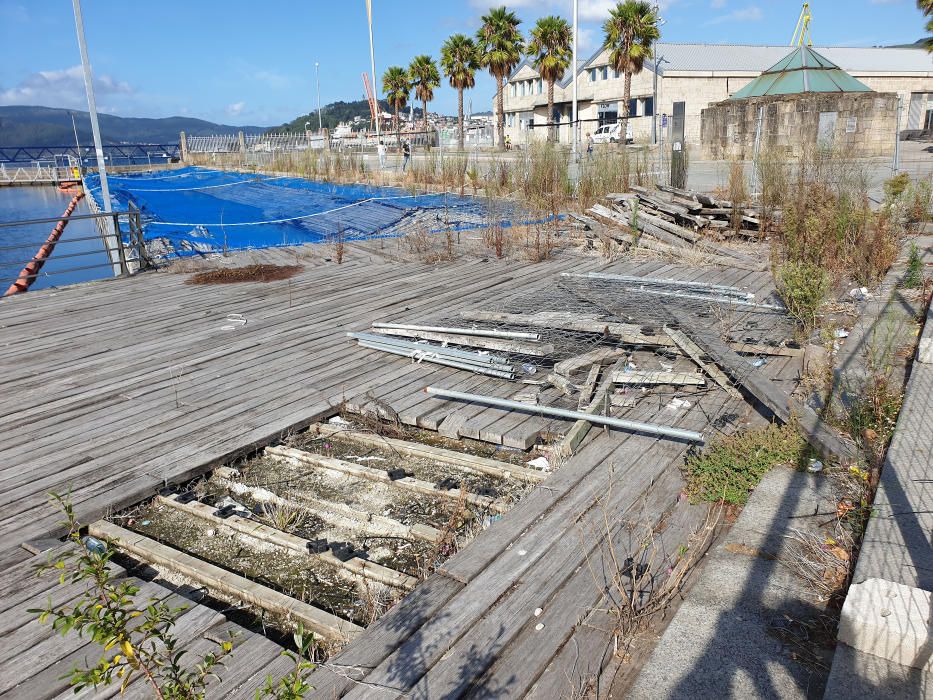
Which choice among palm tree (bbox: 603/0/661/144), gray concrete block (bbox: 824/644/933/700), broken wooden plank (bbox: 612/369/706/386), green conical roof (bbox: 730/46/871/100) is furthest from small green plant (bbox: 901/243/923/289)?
palm tree (bbox: 603/0/661/144)

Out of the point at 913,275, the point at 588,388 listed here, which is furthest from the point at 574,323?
the point at 913,275

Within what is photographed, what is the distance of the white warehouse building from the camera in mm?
42750

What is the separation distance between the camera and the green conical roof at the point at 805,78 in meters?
27.3

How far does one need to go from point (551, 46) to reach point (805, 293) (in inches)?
1546

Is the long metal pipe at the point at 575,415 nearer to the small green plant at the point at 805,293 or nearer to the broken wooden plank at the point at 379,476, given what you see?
the broken wooden plank at the point at 379,476

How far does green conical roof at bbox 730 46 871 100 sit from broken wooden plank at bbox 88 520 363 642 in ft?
99.6

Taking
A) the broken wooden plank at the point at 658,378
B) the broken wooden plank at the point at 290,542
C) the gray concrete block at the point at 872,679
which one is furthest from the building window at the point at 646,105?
the gray concrete block at the point at 872,679

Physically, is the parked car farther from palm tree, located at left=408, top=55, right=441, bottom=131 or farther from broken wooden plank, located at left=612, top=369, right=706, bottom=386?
broken wooden plank, located at left=612, top=369, right=706, bottom=386

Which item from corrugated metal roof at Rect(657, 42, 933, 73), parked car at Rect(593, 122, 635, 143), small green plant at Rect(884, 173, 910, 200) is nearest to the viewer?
small green plant at Rect(884, 173, 910, 200)

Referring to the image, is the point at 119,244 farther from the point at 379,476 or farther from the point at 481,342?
the point at 379,476

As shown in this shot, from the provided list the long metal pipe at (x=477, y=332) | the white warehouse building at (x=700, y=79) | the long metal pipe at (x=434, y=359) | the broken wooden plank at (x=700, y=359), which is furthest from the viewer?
the white warehouse building at (x=700, y=79)

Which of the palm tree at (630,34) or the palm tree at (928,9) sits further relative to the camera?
the palm tree at (630,34)

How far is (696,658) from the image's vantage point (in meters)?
2.26

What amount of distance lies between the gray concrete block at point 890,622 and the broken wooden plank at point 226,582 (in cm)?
176
